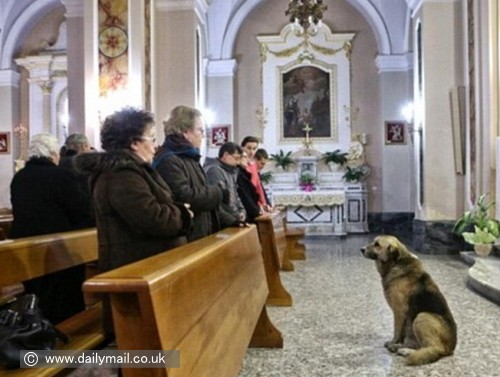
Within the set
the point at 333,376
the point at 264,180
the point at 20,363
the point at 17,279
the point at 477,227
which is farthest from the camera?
the point at 264,180

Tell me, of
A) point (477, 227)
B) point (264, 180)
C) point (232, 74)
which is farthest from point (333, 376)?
A: point (232, 74)

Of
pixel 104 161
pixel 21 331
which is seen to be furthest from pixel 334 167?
pixel 21 331

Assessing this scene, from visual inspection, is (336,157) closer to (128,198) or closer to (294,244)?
(294,244)

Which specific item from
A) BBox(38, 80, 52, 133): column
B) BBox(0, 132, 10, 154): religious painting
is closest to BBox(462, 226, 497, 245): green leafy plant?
BBox(38, 80, 52, 133): column

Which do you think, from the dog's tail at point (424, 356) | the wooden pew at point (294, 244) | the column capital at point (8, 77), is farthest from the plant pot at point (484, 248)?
the column capital at point (8, 77)

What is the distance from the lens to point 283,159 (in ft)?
40.0

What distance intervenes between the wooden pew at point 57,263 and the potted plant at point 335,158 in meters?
9.43

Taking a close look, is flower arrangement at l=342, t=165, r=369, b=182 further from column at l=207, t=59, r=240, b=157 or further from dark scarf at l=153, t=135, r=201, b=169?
dark scarf at l=153, t=135, r=201, b=169

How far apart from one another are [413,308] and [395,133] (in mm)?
9365

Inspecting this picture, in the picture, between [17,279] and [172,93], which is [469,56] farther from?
[17,279]

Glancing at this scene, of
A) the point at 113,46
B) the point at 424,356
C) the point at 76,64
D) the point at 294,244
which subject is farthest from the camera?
the point at 76,64

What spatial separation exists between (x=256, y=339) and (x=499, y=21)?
5712 millimetres

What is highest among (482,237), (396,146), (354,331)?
(396,146)

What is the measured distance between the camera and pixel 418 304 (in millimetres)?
3297
